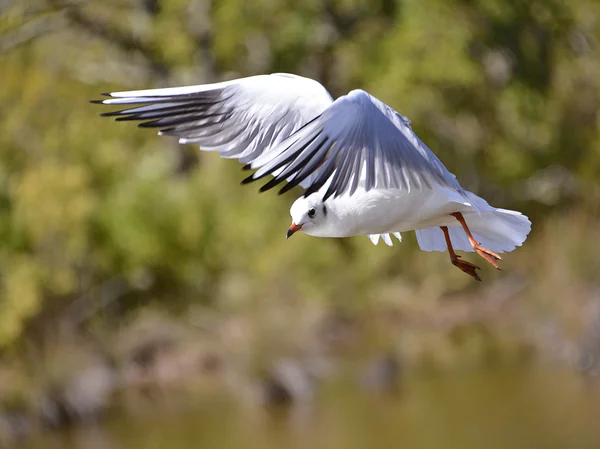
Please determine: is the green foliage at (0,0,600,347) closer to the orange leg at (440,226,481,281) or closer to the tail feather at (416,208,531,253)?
the tail feather at (416,208,531,253)

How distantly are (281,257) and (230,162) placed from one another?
3.65ft

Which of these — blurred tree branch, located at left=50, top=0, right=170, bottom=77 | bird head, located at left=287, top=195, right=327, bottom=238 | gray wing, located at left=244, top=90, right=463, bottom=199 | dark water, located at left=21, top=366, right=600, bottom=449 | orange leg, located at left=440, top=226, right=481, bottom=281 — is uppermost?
gray wing, located at left=244, top=90, right=463, bottom=199

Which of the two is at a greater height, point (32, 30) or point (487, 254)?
point (487, 254)

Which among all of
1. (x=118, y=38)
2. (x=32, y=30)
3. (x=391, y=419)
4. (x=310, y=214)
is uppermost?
(x=310, y=214)

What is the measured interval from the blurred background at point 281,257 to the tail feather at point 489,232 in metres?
2.83

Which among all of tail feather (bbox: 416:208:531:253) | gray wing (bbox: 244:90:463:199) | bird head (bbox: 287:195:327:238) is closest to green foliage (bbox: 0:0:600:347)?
tail feather (bbox: 416:208:531:253)

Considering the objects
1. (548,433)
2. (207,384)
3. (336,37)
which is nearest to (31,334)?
(207,384)

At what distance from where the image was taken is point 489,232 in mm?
3158

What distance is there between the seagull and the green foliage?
4256mm

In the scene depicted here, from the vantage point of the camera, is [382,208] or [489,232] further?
[489,232]

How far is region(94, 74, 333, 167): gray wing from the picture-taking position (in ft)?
10.1

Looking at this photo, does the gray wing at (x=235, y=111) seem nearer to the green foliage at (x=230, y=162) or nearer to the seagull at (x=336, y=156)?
the seagull at (x=336, y=156)

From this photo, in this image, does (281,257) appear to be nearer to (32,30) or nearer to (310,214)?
(32,30)

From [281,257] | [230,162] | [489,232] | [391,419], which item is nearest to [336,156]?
[489,232]
